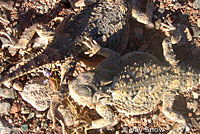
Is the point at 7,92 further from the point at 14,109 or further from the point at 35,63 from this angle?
the point at 35,63

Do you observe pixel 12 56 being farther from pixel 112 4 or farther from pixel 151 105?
pixel 151 105

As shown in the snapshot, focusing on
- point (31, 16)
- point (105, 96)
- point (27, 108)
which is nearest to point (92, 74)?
point (105, 96)

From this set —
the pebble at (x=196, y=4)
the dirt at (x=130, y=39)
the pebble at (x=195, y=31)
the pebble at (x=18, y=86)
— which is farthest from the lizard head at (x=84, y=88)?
the pebble at (x=196, y=4)

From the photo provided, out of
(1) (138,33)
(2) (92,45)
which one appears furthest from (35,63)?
(1) (138,33)

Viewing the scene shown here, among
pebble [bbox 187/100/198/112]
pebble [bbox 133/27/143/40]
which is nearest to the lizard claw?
pebble [bbox 133/27/143/40]

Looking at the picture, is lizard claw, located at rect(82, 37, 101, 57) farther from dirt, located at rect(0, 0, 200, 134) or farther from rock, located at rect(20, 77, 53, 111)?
rock, located at rect(20, 77, 53, 111)

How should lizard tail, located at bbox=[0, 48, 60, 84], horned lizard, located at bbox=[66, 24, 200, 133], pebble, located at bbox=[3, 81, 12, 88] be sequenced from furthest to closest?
pebble, located at bbox=[3, 81, 12, 88]
horned lizard, located at bbox=[66, 24, 200, 133]
lizard tail, located at bbox=[0, 48, 60, 84]

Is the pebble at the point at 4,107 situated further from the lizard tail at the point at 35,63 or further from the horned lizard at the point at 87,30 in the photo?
the horned lizard at the point at 87,30
